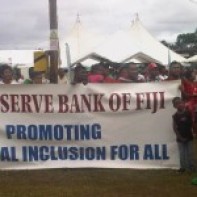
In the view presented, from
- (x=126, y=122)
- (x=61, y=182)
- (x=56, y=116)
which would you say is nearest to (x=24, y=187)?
(x=61, y=182)

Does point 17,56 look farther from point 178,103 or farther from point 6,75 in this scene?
point 178,103

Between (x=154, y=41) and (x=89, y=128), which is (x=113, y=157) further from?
(x=154, y=41)

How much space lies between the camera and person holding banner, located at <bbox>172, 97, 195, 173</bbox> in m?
9.71

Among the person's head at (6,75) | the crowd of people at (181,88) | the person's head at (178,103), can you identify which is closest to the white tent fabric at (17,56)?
the crowd of people at (181,88)

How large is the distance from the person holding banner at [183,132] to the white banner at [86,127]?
0.15 metres

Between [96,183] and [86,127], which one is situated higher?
[86,127]

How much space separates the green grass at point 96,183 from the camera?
854 cm

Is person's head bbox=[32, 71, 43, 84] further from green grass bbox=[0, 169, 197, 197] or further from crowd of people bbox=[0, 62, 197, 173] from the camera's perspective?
green grass bbox=[0, 169, 197, 197]

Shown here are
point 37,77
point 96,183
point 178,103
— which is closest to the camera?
point 96,183

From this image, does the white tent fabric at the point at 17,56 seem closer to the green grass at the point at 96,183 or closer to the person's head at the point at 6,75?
the person's head at the point at 6,75

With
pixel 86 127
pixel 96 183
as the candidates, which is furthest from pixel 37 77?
pixel 96 183

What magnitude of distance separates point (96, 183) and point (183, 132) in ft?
5.46

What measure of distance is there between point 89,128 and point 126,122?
0.61 m

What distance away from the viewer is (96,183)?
361 inches
